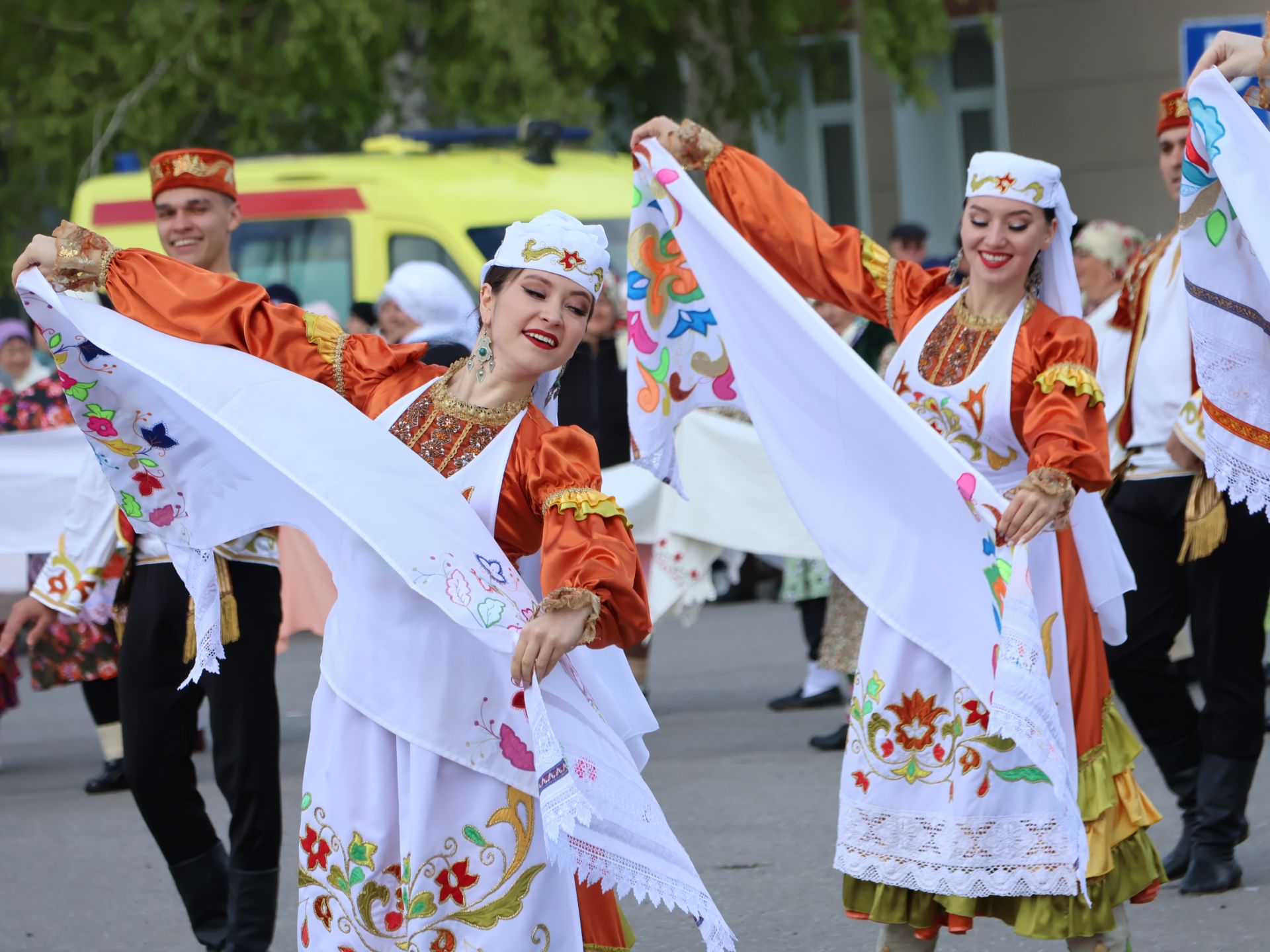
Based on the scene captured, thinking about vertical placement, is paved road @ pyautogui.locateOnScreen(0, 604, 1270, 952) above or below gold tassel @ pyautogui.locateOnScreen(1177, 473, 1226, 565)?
below

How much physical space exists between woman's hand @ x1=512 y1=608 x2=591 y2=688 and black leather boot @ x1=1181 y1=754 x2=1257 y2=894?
2837 millimetres

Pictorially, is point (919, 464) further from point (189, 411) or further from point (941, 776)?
point (189, 411)

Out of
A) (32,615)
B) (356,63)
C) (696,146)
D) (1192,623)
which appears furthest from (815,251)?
(356,63)

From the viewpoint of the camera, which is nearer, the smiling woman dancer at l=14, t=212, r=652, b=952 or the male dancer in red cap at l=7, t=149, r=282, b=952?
the smiling woman dancer at l=14, t=212, r=652, b=952

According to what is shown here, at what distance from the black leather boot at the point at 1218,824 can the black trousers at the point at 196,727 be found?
2522mm

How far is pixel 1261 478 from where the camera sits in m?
4.27

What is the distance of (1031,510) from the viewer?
13.3 feet

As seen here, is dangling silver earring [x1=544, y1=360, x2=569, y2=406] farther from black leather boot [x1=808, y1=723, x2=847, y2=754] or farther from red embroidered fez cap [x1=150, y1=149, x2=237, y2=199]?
black leather boot [x1=808, y1=723, x2=847, y2=754]

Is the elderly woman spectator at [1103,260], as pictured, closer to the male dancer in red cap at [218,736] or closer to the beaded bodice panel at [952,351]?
the beaded bodice panel at [952,351]

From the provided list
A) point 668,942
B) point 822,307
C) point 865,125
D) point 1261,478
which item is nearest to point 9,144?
point 865,125

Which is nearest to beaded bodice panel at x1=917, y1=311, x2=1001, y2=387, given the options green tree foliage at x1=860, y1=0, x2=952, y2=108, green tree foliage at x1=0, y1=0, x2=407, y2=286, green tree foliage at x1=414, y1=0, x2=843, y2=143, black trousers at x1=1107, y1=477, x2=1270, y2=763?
black trousers at x1=1107, y1=477, x2=1270, y2=763

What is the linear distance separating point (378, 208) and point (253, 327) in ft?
27.2

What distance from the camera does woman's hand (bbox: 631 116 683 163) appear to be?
476cm

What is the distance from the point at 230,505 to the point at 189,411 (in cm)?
20
